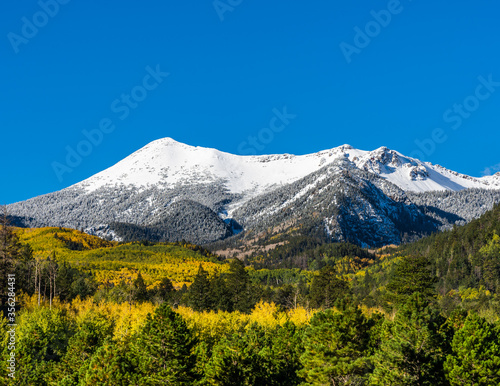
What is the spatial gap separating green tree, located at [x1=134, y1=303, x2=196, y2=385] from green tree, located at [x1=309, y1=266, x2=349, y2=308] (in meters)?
60.4

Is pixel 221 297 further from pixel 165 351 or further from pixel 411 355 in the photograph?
pixel 411 355

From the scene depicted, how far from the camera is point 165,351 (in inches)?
1889

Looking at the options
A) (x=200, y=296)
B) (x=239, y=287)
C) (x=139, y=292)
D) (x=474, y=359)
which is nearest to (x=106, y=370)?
(x=474, y=359)

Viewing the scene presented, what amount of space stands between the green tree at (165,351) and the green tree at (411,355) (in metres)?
19.6

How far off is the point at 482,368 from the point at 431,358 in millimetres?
4665

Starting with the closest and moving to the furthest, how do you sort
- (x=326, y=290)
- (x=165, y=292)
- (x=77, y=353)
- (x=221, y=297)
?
(x=77, y=353)
(x=326, y=290)
(x=221, y=297)
(x=165, y=292)

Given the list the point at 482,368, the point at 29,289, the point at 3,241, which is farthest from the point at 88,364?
the point at 29,289

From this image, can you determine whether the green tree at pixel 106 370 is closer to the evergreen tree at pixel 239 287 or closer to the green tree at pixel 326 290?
the green tree at pixel 326 290

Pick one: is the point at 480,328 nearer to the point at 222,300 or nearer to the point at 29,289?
the point at 222,300

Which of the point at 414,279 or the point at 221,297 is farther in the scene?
the point at 221,297

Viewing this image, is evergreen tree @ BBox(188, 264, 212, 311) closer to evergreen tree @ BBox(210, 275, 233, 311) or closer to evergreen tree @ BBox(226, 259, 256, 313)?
evergreen tree @ BBox(210, 275, 233, 311)

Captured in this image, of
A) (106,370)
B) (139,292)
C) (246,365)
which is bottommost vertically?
(106,370)

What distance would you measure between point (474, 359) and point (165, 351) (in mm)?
31615

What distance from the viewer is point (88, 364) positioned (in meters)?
42.3
